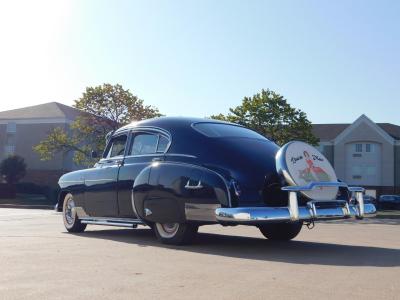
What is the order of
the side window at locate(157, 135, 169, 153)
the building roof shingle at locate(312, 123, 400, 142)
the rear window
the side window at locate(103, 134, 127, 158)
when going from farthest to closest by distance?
the building roof shingle at locate(312, 123, 400, 142) → the side window at locate(103, 134, 127, 158) → the side window at locate(157, 135, 169, 153) → the rear window

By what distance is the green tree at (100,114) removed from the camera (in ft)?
126

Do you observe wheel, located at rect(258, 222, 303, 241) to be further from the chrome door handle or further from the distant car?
the distant car

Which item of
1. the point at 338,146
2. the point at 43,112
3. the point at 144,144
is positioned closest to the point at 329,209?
the point at 144,144

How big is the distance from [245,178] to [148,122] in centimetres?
239

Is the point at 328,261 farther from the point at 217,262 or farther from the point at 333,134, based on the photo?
the point at 333,134

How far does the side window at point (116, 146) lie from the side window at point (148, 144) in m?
0.38

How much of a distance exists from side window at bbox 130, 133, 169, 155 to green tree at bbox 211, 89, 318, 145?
82.8 ft

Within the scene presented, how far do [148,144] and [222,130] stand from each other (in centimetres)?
122

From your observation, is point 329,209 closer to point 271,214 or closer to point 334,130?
point 271,214

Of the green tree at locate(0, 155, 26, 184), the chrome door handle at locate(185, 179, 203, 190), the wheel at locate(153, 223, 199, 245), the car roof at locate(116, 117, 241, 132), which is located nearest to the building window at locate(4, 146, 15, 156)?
the green tree at locate(0, 155, 26, 184)

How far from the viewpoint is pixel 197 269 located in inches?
224

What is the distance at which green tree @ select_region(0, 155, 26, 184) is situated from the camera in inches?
1912

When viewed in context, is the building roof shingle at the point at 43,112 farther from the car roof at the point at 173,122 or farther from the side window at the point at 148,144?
the car roof at the point at 173,122

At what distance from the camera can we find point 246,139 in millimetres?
8109
